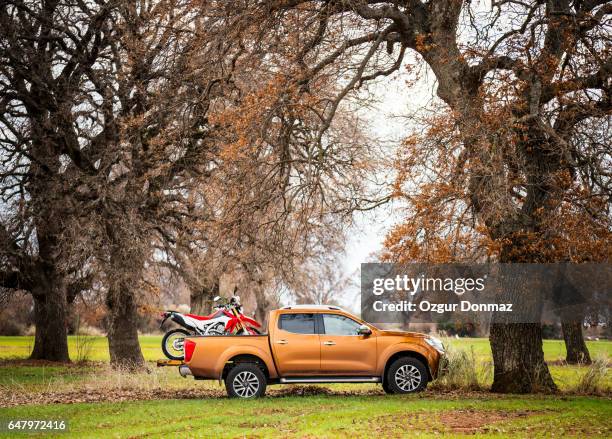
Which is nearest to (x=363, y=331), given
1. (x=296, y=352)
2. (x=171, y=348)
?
(x=296, y=352)

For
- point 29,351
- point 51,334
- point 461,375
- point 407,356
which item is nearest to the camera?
point 407,356

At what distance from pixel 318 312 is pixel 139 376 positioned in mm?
7003

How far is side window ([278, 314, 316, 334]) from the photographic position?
17.7m

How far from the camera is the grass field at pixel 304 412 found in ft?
42.7

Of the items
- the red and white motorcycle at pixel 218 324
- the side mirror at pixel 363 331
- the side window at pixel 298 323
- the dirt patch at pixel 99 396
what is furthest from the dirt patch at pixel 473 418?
the red and white motorcycle at pixel 218 324

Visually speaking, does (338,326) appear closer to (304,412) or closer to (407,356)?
(407,356)

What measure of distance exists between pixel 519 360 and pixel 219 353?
7.09 meters

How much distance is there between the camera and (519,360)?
18.9 metres

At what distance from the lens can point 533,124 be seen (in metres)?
18.3

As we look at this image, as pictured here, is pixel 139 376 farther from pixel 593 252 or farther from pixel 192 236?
pixel 593 252

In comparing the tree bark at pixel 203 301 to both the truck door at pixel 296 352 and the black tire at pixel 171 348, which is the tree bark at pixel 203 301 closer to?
the black tire at pixel 171 348

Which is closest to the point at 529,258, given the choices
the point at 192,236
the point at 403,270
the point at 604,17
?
the point at 403,270

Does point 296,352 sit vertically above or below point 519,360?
above

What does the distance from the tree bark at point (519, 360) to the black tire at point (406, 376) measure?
2.34m
